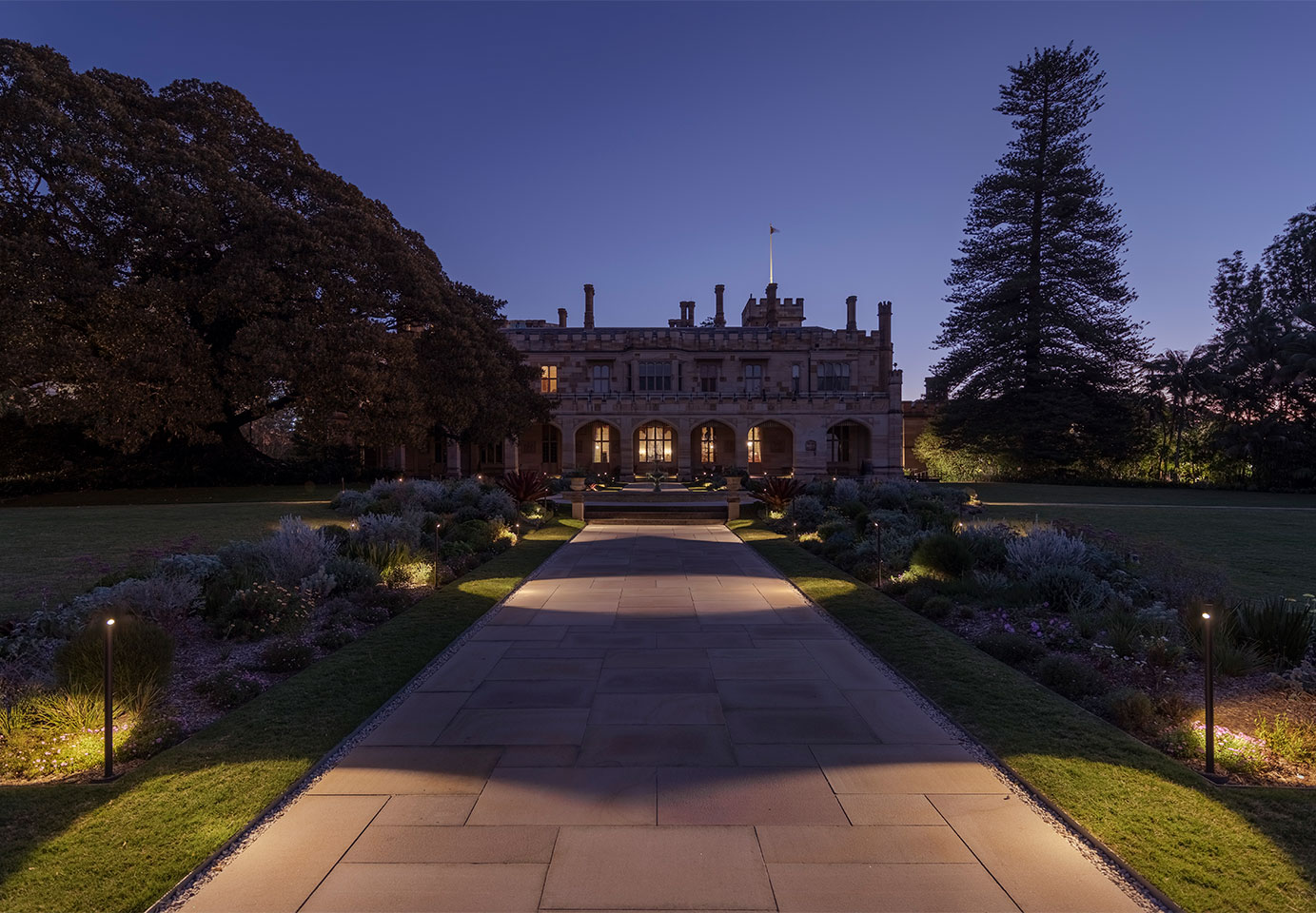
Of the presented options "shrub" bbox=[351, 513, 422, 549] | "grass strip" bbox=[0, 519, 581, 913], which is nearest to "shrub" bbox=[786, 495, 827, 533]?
"shrub" bbox=[351, 513, 422, 549]

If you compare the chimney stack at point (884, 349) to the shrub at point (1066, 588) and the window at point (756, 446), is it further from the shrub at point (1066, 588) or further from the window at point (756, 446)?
the shrub at point (1066, 588)

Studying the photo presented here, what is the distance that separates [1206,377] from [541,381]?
35.6 m

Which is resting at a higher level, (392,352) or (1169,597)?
(392,352)

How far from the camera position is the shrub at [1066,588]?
802 cm

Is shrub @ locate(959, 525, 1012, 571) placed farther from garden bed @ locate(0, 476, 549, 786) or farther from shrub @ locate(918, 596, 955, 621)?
garden bed @ locate(0, 476, 549, 786)

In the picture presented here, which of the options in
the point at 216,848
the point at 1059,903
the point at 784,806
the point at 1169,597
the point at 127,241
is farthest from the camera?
the point at 127,241

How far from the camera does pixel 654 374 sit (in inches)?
1636

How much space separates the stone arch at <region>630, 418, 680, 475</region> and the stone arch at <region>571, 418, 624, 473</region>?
1341mm

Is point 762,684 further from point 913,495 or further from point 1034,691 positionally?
point 913,495

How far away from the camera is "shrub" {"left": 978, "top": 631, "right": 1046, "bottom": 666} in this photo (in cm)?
648

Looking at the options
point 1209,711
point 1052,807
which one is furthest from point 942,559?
point 1052,807

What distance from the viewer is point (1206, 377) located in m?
32.2

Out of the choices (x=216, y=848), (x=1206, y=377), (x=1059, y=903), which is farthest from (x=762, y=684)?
(x=1206, y=377)

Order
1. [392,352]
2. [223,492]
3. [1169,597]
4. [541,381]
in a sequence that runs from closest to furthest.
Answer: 1. [1169,597]
2. [392,352]
3. [223,492]
4. [541,381]
